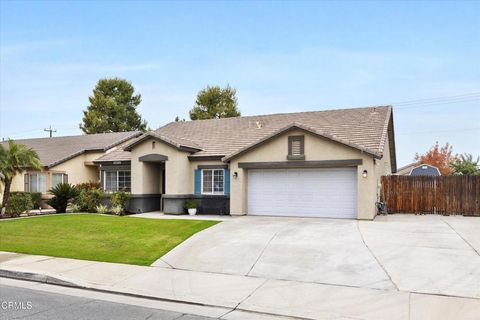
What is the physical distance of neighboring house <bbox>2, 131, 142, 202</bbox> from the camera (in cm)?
2714

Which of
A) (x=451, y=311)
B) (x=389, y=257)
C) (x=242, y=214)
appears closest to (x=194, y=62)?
(x=242, y=214)

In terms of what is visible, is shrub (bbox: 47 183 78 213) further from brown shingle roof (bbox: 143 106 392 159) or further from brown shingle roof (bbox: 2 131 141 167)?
brown shingle roof (bbox: 143 106 392 159)

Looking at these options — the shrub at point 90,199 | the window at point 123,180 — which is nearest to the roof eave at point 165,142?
the window at point 123,180

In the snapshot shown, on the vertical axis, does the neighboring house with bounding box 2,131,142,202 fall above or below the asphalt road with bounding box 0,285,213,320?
above

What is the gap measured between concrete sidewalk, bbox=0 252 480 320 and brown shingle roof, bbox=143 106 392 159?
9.89 metres

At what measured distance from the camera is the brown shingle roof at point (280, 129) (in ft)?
60.9

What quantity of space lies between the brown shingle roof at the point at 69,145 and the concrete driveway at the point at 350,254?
54.5ft

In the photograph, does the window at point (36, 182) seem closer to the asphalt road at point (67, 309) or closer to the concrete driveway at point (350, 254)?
the concrete driveway at point (350, 254)

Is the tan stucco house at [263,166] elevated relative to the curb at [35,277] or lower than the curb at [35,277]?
elevated

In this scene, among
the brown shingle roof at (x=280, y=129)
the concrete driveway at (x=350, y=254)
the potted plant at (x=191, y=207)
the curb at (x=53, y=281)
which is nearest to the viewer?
the curb at (x=53, y=281)

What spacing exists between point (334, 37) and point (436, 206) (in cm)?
960

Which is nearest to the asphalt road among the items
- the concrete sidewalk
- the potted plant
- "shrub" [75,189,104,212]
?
the concrete sidewalk

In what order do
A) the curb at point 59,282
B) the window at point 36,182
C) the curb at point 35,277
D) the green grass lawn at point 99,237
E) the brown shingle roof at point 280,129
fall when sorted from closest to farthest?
the curb at point 59,282 → the curb at point 35,277 → the green grass lawn at point 99,237 → the brown shingle roof at point 280,129 → the window at point 36,182

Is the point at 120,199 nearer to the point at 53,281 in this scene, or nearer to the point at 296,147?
the point at 296,147
